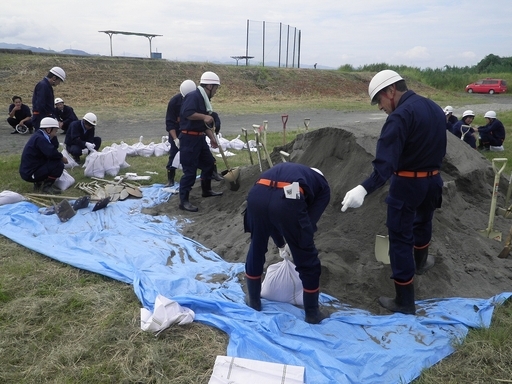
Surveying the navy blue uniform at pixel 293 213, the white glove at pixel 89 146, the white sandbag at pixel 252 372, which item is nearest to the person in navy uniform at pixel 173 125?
the white glove at pixel 89 146

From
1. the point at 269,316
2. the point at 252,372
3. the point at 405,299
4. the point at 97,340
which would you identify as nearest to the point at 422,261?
the point at 405,299

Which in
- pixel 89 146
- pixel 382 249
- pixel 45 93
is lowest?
pixel 382 249

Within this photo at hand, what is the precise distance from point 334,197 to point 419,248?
1.19 m

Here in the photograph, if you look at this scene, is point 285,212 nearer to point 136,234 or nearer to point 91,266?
point 91,266

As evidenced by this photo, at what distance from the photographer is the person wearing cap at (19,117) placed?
1069 centimetres

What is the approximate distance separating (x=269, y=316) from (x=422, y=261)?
4.68ft

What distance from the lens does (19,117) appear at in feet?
35.9

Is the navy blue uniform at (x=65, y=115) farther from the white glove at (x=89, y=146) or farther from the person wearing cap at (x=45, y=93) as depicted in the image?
the person wearing cap at (x=45, y=93)

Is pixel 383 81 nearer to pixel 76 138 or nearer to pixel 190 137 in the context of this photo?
pixel 190 137

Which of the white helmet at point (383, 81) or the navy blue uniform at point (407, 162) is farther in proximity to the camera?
the white helmet at point (383, 81)

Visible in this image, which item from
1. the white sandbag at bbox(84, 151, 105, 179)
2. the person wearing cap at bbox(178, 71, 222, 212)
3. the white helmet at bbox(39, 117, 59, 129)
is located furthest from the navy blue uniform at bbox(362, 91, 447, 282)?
the white sandbag at bbox(84, 151, 105, 179)

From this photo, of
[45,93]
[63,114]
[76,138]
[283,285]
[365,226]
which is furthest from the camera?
[63,114]

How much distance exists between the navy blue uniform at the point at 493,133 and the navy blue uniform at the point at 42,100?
27.6 ft

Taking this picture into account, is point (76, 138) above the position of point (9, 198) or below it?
above
